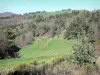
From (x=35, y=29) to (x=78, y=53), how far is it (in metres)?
66.4

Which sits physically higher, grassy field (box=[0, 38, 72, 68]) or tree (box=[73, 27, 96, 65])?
tree (box=[73, 27, 96, 65])

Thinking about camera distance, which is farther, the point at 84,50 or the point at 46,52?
the point at 46,52

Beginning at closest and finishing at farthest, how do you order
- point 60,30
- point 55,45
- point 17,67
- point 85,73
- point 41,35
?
point 85,73, point 17,67, point 55,45, point 60,30, point 41,35

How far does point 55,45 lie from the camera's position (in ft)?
205

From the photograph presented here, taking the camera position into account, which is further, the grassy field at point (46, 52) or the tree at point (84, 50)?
the grassy field at point (46, 52)

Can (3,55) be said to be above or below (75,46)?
below

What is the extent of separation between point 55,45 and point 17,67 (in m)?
34.8

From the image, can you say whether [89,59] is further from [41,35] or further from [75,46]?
[41,35]

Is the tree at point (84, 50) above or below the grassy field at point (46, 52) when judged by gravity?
above

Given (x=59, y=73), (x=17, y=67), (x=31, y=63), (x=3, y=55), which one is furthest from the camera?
(x=3, y=55)

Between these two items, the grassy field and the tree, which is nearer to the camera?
the tree

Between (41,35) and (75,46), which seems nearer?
(75,46)

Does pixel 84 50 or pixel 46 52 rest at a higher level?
pixel 84 50

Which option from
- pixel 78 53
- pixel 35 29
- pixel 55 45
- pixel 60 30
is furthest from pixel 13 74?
pixel 35 29
